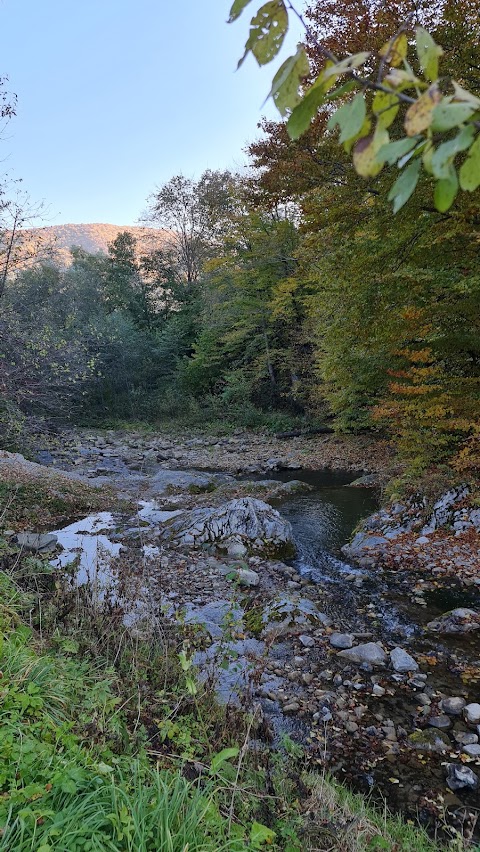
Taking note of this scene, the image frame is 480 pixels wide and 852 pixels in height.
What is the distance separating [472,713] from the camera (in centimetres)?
358

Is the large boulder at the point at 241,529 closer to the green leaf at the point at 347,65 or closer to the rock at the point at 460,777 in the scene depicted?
the rock at the point at 460,777

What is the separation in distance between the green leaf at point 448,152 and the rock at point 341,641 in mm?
4761

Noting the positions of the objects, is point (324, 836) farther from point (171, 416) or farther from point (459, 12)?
point (171, 416)

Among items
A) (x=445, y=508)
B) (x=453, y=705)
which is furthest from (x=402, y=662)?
(x=445, y=508)

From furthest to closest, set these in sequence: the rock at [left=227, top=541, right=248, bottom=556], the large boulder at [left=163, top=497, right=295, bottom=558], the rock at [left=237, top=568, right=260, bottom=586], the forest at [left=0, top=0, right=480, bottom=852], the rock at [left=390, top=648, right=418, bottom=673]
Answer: the large boulder at [left=163, top=497, right=295, bottom=558] → the rock at [left=227, top=541, right=248, bottom=556] → the rock at [left=237, top=568, right=260, bottom=586] → the rock at [left=390, top=648, right=418, bottom=673] → the forest at [left=0, top=0, right=480, bottom=852]

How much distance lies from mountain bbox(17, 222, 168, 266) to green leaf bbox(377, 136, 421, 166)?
7670 millimetres

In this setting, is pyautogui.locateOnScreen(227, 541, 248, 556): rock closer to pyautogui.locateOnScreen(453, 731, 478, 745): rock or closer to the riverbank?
the riverbank

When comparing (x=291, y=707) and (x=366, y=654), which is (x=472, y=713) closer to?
(x=366, y=654)

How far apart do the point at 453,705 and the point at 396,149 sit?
4.23 m

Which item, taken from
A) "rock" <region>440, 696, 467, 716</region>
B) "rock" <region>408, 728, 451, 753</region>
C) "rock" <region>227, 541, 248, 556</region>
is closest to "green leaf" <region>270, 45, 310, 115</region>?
"rock" <region>408, 728, 451, 753</region>

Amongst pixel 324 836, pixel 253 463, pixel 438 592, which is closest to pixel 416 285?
pixel 438 592

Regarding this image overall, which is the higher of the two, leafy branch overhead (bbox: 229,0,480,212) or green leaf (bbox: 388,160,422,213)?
leafy branch overhead (bbox: 229,0,480,212)

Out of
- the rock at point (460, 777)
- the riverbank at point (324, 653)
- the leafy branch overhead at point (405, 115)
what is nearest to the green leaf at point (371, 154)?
the leafy branch overhead at point (405, 115)

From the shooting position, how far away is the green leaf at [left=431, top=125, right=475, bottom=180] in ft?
2.30
